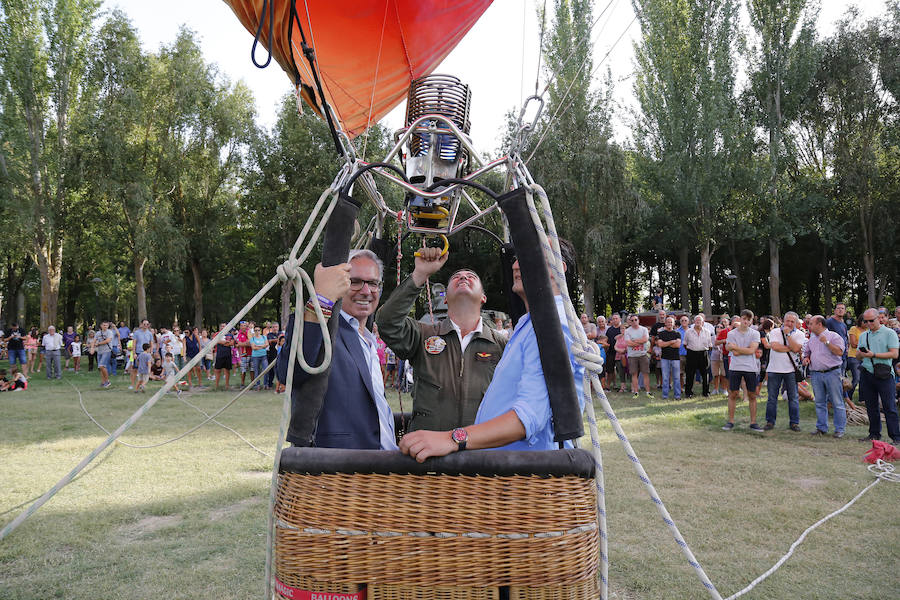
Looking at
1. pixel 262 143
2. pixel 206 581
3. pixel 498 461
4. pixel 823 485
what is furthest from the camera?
pixel 262 143

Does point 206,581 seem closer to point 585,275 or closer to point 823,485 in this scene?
point 823,485

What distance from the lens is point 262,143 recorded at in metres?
21.4

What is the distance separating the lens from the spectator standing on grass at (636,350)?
1043 centimetres

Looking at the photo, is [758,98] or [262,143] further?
[758,98]

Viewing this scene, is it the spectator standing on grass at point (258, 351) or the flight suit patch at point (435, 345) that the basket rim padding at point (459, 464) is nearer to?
the flight suit patch at point (435, 345)

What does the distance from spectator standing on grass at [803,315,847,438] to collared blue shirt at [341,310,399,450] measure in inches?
237

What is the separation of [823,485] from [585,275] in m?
15.5

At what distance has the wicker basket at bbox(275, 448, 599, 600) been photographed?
4.53ft

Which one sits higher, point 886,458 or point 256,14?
point 256,14

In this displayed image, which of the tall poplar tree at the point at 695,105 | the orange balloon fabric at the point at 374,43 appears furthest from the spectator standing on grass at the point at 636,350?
the tall poplar tree at the point at 695,105

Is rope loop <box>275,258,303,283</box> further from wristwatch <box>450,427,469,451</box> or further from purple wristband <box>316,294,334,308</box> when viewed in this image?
wristwatch <box>450,427,469,451</box>

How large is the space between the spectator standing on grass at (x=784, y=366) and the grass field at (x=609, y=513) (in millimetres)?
273

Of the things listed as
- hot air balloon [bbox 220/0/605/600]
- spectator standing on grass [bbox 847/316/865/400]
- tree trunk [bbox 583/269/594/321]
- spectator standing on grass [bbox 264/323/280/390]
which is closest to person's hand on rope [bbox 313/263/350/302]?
hot air balloon [bbox 220/0/605/600]

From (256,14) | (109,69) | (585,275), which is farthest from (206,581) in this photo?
(109,69)
